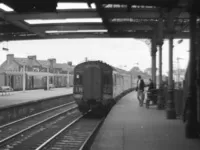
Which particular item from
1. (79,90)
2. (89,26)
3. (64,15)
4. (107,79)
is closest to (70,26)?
(89,26)

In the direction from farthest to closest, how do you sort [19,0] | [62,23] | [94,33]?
[94,33], [62,23], [19,0]

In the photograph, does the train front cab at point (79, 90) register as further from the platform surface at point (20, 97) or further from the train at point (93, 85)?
the platform surface at point (20, 97)

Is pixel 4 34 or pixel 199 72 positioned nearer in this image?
pixel 199 72

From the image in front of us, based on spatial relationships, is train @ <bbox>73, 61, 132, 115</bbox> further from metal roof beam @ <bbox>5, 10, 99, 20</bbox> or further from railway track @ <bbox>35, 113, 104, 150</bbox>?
metal roof beam @ <bbox>5, 10, 99, 20</bbox>

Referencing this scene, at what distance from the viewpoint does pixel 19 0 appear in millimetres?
6816

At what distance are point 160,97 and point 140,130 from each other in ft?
21.7

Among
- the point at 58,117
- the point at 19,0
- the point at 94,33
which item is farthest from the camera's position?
the point at 94,33

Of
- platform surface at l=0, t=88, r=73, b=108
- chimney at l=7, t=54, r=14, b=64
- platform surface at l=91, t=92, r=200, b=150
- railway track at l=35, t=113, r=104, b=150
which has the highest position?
chimney at l=7, t=54, r=14, b=64

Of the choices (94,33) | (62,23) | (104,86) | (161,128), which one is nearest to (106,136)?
(161,128)

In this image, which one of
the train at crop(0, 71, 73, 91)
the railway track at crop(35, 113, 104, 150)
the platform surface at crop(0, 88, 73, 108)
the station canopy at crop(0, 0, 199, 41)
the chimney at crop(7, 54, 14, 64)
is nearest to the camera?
the railway track at crop(35, 113, 104, 150)

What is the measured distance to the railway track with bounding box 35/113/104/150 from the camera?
363 inches

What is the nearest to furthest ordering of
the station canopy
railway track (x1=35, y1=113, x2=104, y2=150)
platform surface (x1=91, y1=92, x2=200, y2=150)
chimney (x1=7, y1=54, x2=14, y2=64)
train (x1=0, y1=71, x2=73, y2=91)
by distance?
platform surface (x1=91, y1=92, x2=200, y2=150)
railway track (x1=35, y1=113, x2=104, y2=150)
the station canopy
train (x1=0, y1=71, x2=73, y2=91)
chimney (x1=7, y1=54, x2=14, y2=64)

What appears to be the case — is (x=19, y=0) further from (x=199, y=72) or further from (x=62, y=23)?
(x=62, y=23)

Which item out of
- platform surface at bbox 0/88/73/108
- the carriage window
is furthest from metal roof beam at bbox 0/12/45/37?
the carriage window
